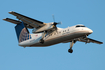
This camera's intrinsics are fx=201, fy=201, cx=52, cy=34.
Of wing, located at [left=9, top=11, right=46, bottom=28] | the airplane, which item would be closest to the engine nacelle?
the airplane

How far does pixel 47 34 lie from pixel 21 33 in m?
4.78

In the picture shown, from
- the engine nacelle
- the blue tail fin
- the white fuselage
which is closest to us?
the white fuselage

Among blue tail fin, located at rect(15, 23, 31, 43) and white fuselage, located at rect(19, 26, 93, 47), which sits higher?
blue tail fin, located at rect(15, 23, 31, 43)

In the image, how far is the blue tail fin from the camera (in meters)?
28.6

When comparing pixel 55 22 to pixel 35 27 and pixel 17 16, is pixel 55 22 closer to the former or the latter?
pixel 35 27

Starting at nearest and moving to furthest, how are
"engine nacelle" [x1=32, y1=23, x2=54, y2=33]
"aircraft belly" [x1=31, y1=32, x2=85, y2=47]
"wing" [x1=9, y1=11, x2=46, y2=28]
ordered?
"aircraft belly" [x1=31, y1=32, x2=85, y2=47] → "wing" [x1=9, y1=11, x2=46, y2=28] → "engine nacelle" [x1=32, y1=23, x2=54, y2=33]

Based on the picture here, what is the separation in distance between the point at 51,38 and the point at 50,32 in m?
1.07

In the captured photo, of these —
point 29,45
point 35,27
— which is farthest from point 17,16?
point 29,45

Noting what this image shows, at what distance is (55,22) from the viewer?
25.6 meters

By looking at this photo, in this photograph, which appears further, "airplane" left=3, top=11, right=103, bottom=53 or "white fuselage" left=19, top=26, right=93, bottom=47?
"airplane" left=3, top=11, right=103, bottom=53

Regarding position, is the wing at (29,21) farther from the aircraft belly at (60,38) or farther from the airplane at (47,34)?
the aircraft belly at (60,38)

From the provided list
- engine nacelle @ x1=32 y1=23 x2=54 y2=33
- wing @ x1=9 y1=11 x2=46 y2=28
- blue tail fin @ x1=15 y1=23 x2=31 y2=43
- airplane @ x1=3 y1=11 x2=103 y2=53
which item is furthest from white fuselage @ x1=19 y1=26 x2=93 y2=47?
wing @ x1=9 y1=11 x2=46 y2=28

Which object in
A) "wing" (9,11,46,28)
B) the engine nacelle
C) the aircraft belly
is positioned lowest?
the aircraft belly

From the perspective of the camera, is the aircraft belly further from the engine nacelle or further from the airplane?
the engine nacelle
